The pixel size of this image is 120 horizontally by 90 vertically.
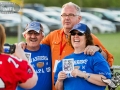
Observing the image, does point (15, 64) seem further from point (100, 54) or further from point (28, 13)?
point (28, 13)

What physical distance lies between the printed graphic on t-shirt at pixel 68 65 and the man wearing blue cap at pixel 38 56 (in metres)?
0.77

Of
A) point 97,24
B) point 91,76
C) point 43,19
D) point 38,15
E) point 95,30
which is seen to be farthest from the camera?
point 97,24

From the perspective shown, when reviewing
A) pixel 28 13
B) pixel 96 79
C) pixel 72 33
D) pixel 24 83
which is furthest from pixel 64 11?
pixel 28 13

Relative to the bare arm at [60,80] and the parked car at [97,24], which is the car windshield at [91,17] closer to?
the parked car at [97,24]

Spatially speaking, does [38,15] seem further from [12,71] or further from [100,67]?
[12,71]

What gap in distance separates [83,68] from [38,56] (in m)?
0.98

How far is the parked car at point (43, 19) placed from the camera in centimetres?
3328

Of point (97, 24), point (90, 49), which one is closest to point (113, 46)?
point (97, 24)

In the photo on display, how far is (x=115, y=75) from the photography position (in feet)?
19.2

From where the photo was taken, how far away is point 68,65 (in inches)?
202

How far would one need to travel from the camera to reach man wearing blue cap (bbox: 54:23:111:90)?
199 inches

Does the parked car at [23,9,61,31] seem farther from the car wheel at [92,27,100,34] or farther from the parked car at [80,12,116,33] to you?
the car wheel at [92,27,100,34]

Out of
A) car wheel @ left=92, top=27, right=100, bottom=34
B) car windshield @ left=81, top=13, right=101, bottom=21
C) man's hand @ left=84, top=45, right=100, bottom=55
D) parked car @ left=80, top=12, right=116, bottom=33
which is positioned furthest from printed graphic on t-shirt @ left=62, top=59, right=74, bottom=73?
car windshield @ left=81, top=13, right=101, bottom=21

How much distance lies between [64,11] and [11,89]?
6.96 feet
